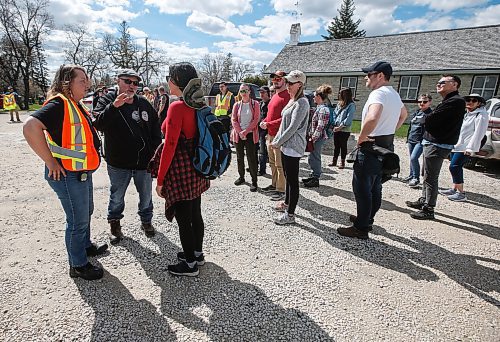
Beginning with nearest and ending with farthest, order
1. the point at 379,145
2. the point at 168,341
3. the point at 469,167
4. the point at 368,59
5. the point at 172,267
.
Answer: the point at 168,341 → the point at 172,267 → the point at 379,145 → the point at 469,167 → the point at 368,59

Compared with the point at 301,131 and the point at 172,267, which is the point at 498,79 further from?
the point at 172,267

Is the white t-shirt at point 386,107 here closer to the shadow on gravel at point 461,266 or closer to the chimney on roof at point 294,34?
the shadow on gravel at point 461,266

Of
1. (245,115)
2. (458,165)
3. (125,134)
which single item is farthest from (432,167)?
A: (125,134)

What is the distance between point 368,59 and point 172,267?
862 inches

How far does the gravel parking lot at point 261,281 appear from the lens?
7.26 ft

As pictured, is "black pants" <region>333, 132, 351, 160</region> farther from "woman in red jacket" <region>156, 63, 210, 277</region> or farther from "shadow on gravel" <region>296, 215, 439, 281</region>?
"woman in red jacket" <region>156, 63, 210, 277</region>

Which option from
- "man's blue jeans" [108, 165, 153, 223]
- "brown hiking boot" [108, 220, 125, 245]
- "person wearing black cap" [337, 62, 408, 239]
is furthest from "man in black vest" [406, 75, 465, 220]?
"brown hiking boot" [108, 220, 125, 245]

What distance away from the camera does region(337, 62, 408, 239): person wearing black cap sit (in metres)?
3.15

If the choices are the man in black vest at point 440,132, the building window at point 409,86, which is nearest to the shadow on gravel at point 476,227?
the man in black vest at point 440,132

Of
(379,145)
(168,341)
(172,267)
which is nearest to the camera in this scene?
(168,341)

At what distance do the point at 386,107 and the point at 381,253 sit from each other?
5.59 ft

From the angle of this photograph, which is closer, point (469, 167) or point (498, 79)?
point (469, 167)

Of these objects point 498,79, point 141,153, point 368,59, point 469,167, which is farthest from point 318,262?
point 368,59

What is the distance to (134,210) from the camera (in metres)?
4.28
